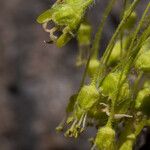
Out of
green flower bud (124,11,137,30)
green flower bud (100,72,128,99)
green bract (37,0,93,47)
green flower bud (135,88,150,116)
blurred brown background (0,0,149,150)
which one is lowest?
blurred brown background (0,0,149,150)

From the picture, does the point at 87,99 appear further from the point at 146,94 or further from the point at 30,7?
the point at 30,7

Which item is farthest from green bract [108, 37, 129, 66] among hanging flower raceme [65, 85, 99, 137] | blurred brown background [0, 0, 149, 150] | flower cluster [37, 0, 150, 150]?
blurred brown background [0, 0, 149, 150]

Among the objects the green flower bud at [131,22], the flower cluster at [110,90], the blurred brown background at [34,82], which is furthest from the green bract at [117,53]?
the blurred brown background at [34,82]

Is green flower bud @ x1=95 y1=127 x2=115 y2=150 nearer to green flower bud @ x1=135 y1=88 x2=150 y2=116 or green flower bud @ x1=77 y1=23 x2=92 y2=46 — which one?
green flower bud @ x1=135 y1=88 x2=150 y2=116

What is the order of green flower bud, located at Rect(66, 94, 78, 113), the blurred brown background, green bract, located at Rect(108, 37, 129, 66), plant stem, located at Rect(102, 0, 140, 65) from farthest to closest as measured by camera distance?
the blurred brown background < green bract, located at Rect(108, 37, 129, 66) < green flower bud, located at Rect(66, 94, 78, 113) < plant stem, located at Rect(102, 0, 140, 65)

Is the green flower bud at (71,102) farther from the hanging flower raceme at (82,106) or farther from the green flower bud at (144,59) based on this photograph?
the green flower bud at (144,59)
